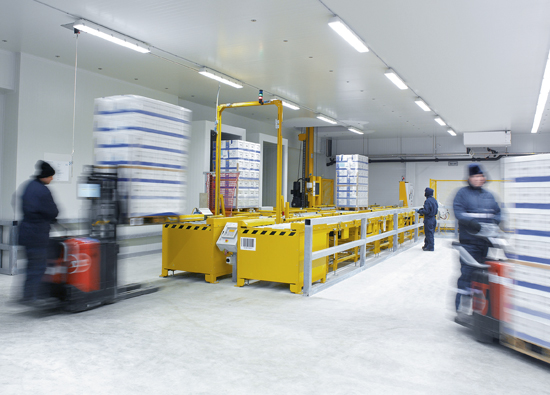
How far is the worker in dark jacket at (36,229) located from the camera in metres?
5.36

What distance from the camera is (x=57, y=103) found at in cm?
989

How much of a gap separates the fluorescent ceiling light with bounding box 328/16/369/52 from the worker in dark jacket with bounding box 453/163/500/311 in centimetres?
383

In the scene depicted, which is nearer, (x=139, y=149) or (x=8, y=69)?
(x=139, y=149)

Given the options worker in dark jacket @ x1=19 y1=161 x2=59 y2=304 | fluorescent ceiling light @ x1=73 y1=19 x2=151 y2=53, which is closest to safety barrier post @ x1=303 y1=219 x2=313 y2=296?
worker in dark jacket @ x1=19 y1=161 x2=59 y2=304

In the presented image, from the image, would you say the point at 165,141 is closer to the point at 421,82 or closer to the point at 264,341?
the point at 264,341

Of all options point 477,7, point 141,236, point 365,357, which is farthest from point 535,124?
point 365,357

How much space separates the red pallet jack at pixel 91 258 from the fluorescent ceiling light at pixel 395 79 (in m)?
7.64

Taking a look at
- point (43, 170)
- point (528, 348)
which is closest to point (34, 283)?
point (43, 170)

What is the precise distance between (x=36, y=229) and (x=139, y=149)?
1.72 metres

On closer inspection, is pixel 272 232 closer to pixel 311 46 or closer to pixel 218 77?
pixel 311 46

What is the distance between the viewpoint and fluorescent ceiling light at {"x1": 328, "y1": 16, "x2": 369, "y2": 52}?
7406mm

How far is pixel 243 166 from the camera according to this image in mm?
11344

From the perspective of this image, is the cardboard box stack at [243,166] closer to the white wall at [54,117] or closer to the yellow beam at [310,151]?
the white wall at [54,117]

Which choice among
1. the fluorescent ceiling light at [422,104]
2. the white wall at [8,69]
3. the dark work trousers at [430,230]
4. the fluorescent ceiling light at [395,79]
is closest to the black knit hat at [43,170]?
the white wall at [8,69]
